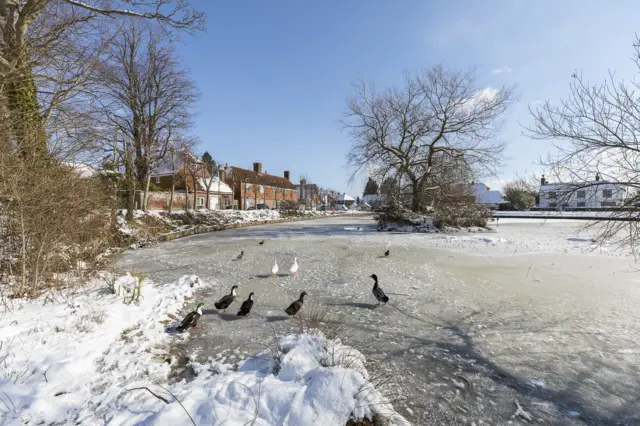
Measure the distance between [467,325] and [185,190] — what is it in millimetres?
37186

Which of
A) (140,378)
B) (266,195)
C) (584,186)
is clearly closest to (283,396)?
(140,378)

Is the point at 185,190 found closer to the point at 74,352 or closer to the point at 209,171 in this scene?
the point at 209,171

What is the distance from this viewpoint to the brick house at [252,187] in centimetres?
5077

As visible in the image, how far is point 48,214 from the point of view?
5785 mm

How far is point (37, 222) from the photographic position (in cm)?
551

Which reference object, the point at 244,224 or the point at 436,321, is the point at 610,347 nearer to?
the point at 436,321

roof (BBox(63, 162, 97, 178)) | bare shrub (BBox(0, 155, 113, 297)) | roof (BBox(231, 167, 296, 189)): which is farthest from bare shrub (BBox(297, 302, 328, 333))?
roof (BBox(231, 167, 296, 189))

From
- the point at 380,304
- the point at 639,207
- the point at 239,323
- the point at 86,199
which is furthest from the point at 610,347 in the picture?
the point at 86,199

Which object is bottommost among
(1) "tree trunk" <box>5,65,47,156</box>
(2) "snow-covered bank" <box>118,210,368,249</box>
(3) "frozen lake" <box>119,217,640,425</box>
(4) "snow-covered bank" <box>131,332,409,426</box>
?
(3) "frozen lake" <box>119,217,640,425</box>

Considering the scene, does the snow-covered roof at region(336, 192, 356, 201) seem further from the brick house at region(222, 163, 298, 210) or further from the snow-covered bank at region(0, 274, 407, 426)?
the snow-covered bank at region(0, 274, 407, 426)

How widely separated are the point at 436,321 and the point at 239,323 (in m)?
3.86

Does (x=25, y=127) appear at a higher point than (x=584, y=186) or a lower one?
higher

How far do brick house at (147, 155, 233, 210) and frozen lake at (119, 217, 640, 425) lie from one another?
76.3 ft

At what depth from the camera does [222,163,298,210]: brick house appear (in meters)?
50.8
